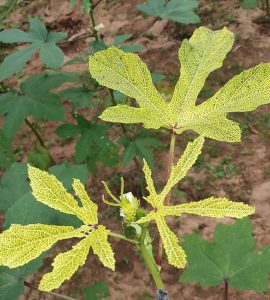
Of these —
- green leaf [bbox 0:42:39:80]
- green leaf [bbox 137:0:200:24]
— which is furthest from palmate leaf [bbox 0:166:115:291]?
green leaf [bbox 137:0:200:24]

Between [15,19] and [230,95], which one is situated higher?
[230,95]

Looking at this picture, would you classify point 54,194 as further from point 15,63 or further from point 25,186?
point 15,63

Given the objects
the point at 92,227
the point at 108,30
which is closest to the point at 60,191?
the point at 92,227

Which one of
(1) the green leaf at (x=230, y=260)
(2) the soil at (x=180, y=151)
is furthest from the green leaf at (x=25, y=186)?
(2) the soil at (x=180, y=151)

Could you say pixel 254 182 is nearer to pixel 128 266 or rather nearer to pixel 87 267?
pixel 128 266

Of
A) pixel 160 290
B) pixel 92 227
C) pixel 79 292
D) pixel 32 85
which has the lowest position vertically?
pixel 79 292

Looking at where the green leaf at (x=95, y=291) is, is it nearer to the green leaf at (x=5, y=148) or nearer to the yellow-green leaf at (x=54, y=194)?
the green leaf at (x=5, y=148)

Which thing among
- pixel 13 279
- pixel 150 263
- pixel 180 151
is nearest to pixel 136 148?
pixel 180 151
